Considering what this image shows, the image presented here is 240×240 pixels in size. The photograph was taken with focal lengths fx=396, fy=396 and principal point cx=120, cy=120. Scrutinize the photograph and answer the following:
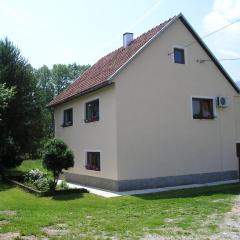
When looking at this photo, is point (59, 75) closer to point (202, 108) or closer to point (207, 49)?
point (207, 49)

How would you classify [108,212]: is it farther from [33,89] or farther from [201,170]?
[33,89]

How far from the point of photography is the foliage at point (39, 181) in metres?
16.5

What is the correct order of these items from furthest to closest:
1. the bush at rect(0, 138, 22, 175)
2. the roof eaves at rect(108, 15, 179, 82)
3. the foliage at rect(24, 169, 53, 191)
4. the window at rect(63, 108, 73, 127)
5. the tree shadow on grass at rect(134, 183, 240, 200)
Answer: the bush at rect(0, 138, 22, 175) → the window at rect(63, 108, 73, 127) → the roof eaves at rect(108, 15, 179, 82) → the foliage at rect(24, 169, 53, 191) → the tree shadow on grass at rect(134, 183, 240, 200)

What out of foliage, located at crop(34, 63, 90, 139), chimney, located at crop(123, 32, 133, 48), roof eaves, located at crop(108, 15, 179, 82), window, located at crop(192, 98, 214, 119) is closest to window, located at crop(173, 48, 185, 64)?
roof eaves, located at crop(108, 15, 179, 82)

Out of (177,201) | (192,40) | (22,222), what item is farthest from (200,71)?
(22,222)

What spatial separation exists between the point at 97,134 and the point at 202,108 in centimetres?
535

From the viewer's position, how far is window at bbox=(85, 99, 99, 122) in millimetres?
18766

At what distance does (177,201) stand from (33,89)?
1782 centimetres

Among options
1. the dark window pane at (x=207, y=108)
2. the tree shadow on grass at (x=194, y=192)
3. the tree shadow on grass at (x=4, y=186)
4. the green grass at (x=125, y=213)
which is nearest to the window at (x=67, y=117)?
the tree shadow on grass at (x=4, y=186)

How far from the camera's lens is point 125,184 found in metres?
16.5

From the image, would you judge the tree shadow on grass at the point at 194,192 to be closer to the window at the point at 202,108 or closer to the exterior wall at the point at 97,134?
the exterior wall at the point at 97,134

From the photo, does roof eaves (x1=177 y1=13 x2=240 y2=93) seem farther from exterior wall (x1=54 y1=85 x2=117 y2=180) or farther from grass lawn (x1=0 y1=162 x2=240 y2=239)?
grass lawn (x1=0 y1=162 x2=240 y2=239)

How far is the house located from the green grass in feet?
7.24

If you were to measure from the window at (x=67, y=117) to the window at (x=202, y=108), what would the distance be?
23.1 feet
